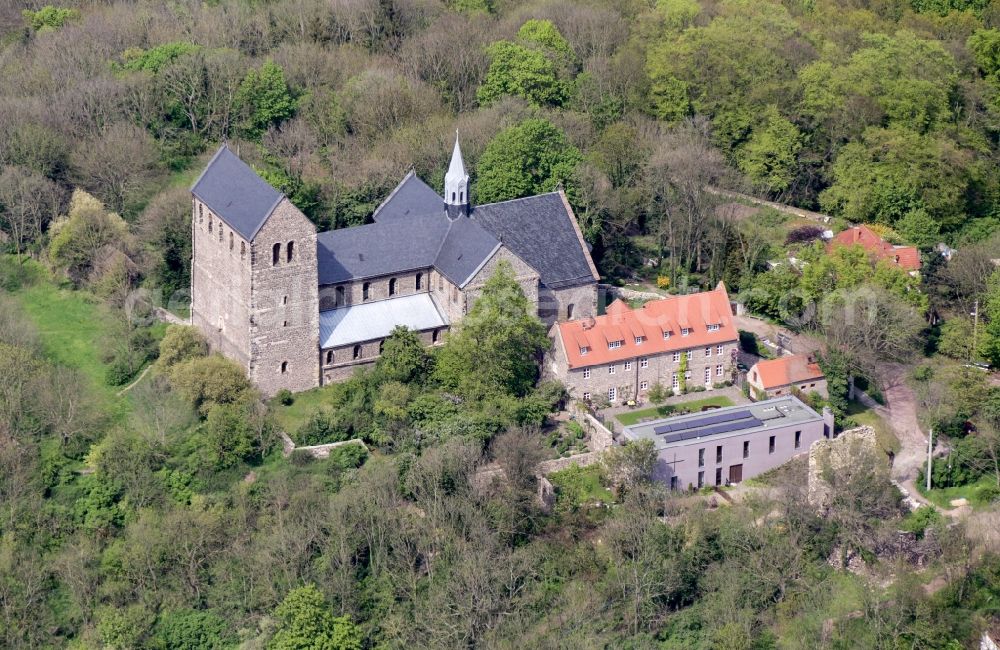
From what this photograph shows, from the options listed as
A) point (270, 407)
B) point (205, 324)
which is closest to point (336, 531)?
point (270, 407)

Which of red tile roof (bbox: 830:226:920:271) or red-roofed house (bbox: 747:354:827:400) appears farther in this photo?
red tile roof (bbox: 830:226:920:271)

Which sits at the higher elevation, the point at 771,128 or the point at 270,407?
the point at 771,128

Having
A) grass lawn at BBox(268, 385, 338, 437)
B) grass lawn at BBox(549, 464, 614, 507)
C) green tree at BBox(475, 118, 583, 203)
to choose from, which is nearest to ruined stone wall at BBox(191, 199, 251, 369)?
grass lawn at BBox(268, 385, 338, 437)

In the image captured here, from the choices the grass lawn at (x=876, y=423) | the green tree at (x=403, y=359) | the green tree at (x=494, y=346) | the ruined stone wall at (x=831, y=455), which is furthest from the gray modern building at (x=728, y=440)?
the green tree at (x=403, y=359)

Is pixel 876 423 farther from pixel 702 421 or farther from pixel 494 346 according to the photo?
pixel 494 346

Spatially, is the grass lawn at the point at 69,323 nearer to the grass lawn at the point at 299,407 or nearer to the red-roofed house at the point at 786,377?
the grass lawn at the point at 299,407

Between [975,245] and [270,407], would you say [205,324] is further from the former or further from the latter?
[975,245]

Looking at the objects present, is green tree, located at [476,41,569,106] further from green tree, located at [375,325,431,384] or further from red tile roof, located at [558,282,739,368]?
green tree, located at [375,325,431,384]
